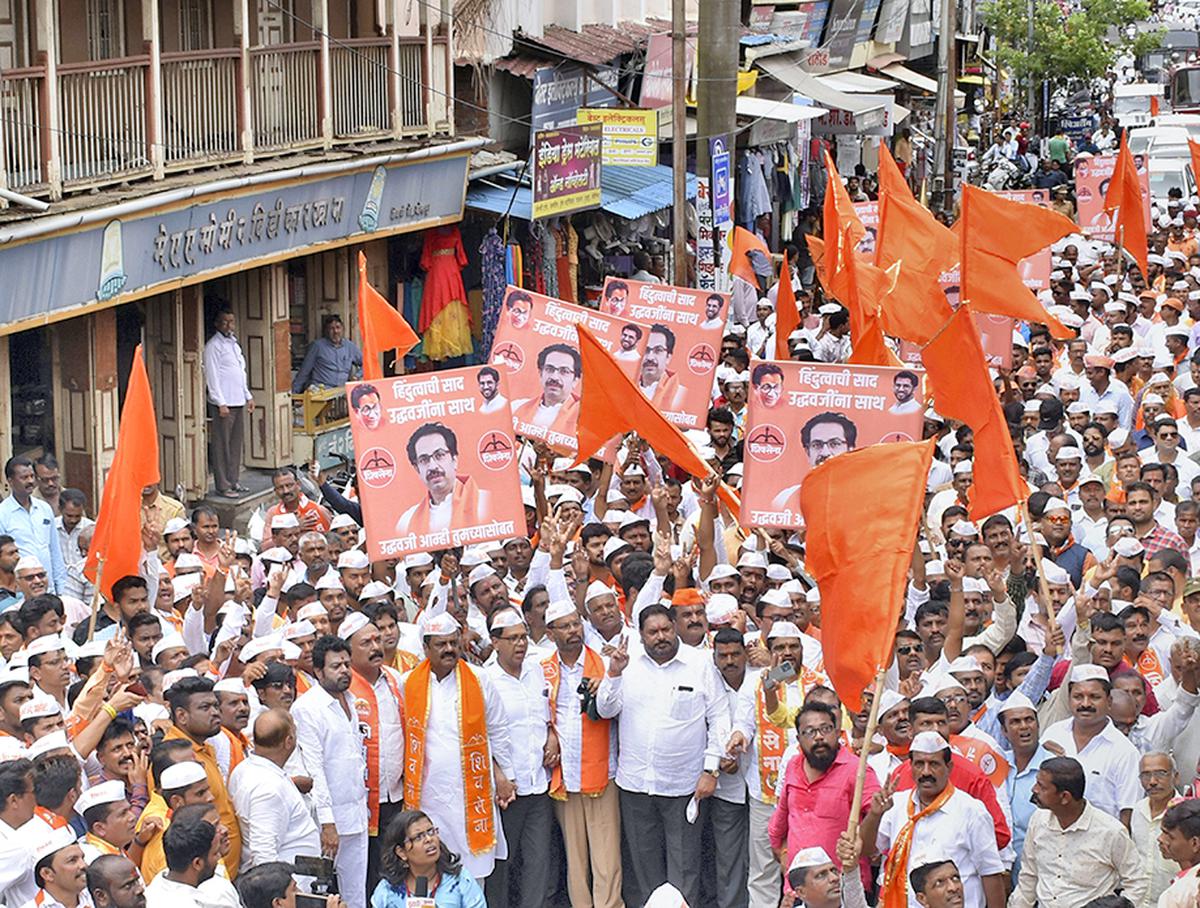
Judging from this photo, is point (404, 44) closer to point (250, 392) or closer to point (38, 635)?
point (250, 392)

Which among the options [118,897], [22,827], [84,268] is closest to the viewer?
[118,897]

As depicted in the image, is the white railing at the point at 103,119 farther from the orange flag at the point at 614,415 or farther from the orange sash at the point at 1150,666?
the orange sash at the point at 1150,666

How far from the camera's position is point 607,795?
9.76m

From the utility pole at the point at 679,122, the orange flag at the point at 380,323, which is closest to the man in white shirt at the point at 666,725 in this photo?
the orange flag at the point at 380,323

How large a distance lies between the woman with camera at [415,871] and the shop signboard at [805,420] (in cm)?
400

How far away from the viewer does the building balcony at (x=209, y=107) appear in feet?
49.0

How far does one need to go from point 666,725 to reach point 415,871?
6.94ft

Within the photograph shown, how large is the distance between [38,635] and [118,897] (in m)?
2.83

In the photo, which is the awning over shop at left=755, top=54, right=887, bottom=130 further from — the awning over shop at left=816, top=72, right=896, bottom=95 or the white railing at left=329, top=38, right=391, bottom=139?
the white railing at left=329, top=38, right=391, bottom=139

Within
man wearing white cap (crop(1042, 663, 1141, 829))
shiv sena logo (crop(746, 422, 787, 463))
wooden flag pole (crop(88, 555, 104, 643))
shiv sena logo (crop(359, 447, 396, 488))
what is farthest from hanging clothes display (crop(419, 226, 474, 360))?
man wearing white cap (crop(1042, 663, 1141, 829))

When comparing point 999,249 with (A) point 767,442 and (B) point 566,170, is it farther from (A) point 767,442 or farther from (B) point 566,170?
(B) point 566,170

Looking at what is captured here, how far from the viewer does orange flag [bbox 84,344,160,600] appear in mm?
10094

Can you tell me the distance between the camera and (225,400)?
17703mm

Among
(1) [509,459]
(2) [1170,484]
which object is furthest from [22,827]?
(2) [1170,484]
